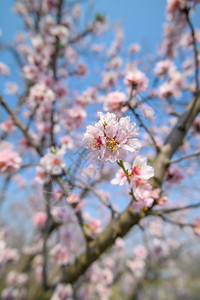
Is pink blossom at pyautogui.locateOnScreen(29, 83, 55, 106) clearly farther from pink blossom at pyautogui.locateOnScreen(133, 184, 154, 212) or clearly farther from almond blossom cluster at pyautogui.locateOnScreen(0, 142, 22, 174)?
pink blossom at pyautogui.locateOnScreen(133, 184, 154, 212)

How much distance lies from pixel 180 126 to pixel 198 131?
58cm

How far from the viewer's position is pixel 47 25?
13.0ft

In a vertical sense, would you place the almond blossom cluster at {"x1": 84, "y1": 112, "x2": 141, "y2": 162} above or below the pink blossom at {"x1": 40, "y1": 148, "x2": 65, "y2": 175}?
below

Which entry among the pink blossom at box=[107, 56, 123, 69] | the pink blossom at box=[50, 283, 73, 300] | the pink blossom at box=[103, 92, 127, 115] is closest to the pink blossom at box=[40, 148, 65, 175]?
the pink blossom at box=[103, 92, 127, 115]

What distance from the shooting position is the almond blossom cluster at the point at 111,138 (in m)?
0.70

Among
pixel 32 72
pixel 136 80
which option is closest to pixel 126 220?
pixel 136 80

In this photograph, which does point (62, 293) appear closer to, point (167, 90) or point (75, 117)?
point (75, 117)

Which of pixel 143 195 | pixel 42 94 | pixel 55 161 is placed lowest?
pixel 143 195

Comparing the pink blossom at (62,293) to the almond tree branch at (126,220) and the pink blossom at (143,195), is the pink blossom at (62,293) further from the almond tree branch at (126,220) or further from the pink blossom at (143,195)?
the pink blossom at (143,195)

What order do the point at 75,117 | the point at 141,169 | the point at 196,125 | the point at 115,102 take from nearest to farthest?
the point at 141,169 → the point at 115,102 → the point at 196,125 → the point at 75,117

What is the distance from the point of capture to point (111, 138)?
724mm

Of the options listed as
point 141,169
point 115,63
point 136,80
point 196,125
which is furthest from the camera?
point 115,63

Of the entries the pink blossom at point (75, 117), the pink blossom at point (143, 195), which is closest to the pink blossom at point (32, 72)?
the pink blossom at point (75, 117)

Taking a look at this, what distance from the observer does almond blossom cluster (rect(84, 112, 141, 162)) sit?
698 mm
